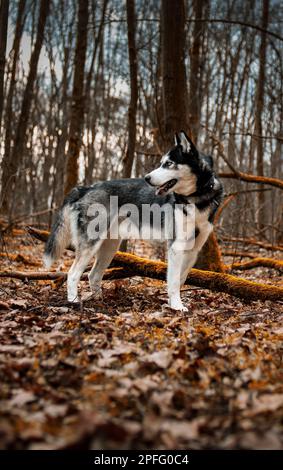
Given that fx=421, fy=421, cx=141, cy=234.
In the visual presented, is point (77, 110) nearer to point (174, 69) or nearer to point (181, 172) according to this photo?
point (174, 69)

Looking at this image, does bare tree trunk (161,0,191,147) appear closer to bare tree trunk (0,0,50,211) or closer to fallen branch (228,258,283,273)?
fallen branch (228,258,283,273)

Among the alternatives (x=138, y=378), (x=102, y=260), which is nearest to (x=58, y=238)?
(x=102, y=260)

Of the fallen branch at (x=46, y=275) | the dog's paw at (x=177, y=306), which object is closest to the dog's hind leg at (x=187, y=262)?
the dog's paw at (x=177, y=306)

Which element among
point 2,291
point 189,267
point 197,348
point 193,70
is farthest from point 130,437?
point 193,70

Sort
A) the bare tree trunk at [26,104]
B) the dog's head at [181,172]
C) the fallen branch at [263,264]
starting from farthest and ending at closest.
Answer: the bare tree trunk at [26,104] < the fallen branch at [263,264] < the dog's head at [181,172]

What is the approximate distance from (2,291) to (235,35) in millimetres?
15129

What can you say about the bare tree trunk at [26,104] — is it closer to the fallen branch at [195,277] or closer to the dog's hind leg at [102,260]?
the fallen branch at [195,277]

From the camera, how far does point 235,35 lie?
54.8ft

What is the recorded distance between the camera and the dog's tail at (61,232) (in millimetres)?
5684

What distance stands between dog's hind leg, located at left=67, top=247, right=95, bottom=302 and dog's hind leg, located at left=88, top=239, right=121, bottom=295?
0.44 meters

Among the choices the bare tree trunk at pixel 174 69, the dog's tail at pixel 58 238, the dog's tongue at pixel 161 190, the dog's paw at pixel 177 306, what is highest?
the bare tree trunk at pixel 174 69

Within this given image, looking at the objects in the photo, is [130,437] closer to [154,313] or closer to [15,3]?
[154,313]

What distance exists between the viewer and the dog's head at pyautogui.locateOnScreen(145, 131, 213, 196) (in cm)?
524

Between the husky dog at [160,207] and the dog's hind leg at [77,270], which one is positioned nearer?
the husky dog at [160,207]
